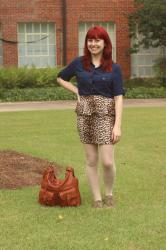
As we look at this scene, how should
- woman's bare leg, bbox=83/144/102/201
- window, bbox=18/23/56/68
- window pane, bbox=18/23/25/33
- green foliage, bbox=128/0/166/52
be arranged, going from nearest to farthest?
1. woman's bare leg, bbox=83/144/102/201
2. green foliage, bbox=128/0/166/52
3. window pane, bbox=18/23/25/33
4. window, bbox=18/23/56/68

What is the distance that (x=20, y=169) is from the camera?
9.58 metres

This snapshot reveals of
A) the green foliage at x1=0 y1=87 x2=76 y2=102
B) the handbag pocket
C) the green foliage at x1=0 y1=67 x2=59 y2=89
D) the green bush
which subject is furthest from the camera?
the green bush

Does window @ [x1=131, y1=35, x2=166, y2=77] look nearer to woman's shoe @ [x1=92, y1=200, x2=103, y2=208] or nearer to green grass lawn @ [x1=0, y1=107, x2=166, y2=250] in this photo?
green grass lawn @ [x1=0, y1=107, x2=166, y2=250]

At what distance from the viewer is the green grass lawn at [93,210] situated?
619cm

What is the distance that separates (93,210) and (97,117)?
3.32ft

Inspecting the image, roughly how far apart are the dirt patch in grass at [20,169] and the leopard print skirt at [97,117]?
5.86 ft

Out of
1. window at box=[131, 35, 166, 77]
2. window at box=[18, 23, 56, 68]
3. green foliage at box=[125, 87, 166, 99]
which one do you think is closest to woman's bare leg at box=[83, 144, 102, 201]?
green foliage at box=[125, 87, 166, 99]

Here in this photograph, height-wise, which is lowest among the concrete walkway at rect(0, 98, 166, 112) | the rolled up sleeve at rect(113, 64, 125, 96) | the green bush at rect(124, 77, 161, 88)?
the concrete walkway at rect(0, 98, 166, 112)

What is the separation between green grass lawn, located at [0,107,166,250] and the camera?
6.19 meters

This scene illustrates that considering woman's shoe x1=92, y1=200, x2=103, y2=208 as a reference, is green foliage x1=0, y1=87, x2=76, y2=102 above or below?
below

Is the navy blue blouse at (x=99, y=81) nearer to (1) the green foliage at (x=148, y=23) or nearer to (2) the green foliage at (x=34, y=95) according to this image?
(2) the green foliage at (x=34, y=95)

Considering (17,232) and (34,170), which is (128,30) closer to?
(34,170)

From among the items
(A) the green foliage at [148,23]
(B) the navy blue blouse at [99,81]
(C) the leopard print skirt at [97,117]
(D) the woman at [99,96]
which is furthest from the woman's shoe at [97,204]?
(A) the green foliage at [148,23]

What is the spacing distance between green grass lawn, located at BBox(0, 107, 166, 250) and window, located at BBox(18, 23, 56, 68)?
48.7ft
